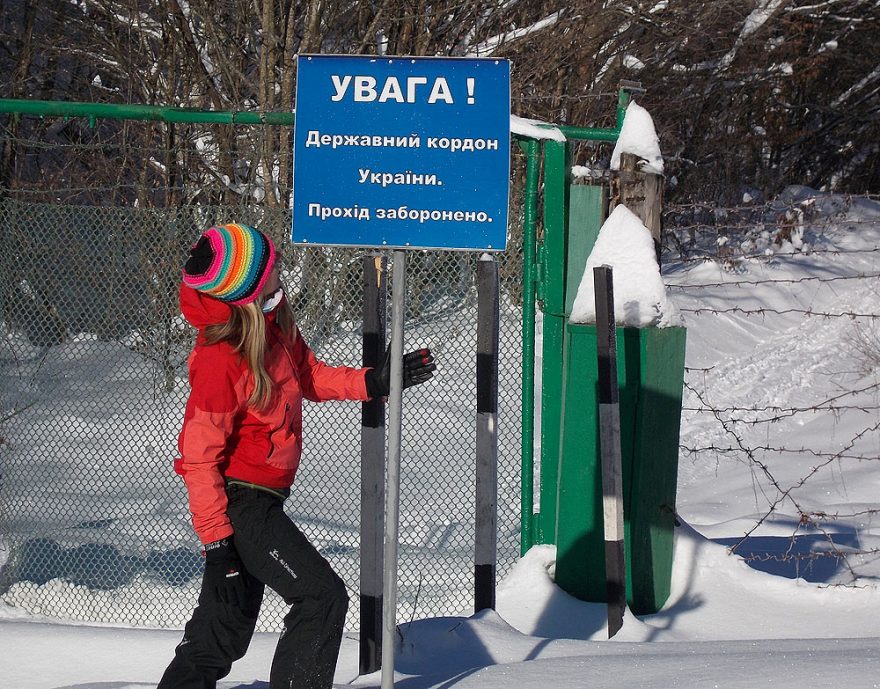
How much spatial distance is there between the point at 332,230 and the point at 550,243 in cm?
179

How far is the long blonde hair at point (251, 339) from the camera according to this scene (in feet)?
10.2

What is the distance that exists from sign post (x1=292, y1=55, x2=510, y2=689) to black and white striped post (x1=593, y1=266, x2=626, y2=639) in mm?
1107

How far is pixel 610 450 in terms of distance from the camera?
4.19 meters

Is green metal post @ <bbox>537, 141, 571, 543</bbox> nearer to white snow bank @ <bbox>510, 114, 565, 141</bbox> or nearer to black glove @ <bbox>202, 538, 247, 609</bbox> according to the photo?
white snow bank @ <bbox>510, 114, 565, 141</bbox>

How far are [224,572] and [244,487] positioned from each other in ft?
0.83

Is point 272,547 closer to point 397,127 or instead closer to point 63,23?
point 397,127

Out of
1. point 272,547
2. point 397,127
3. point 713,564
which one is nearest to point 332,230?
point 397,127

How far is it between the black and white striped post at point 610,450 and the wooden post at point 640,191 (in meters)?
0.53

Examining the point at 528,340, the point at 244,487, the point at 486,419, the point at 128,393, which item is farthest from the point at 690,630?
the point at 128,393

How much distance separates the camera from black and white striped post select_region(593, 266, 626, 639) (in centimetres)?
415

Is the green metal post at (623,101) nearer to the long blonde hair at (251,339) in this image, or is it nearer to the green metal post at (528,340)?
the green metal post at (528,340)

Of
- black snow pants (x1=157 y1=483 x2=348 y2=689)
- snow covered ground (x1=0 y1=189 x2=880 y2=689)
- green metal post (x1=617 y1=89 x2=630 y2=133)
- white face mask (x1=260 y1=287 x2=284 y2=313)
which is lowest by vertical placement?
snow covered ground (x1=0 y1=189 x2=880 y2=689)

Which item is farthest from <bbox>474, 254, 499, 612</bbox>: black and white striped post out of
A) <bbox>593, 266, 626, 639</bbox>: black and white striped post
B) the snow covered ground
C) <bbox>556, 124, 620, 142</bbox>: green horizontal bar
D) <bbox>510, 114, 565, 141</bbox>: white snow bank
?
<bbox>556, 124, 620, 142</bbox>: green horizontal bar

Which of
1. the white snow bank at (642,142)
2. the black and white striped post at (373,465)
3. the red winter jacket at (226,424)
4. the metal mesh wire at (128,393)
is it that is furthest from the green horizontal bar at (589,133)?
the red winter jacket at (226,424)
